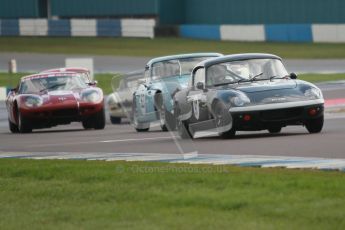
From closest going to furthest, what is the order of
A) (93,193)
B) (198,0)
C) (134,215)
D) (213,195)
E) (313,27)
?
(134,215) → (213,195) → (93,193) → (313,27) → (198,0)

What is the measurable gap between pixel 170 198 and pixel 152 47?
4035 cm

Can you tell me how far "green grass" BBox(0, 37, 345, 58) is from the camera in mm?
45281

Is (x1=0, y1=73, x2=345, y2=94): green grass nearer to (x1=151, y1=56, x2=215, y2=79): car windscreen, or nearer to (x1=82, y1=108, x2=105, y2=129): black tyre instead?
(x1=82, y1=108, x2=105, y2=129): black tyre

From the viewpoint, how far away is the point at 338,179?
9.81 meters

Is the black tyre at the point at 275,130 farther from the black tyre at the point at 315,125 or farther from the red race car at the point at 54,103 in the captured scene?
the red race car at the point at 54,103

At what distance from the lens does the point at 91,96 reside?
21250 mm

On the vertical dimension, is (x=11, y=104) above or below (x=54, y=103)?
below

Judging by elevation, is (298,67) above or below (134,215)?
below

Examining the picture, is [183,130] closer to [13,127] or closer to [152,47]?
[13,127]

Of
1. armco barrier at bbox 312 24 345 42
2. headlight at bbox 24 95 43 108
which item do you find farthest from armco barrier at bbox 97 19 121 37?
headlight at bbox 24 95 43 108

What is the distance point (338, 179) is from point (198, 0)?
46682mm

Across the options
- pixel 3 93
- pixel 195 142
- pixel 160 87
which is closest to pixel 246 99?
pixel 195 142

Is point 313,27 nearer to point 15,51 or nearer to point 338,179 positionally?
point 15,51

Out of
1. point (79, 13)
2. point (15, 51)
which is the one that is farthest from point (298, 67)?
point (79, 13)
